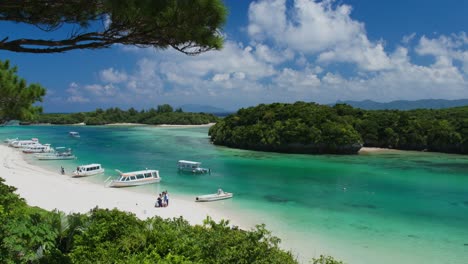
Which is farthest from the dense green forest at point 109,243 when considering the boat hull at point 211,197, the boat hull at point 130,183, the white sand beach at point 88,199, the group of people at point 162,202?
the boat hull at point 130,183

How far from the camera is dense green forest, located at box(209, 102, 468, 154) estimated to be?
55.0 metres

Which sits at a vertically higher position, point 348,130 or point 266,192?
point 348,130

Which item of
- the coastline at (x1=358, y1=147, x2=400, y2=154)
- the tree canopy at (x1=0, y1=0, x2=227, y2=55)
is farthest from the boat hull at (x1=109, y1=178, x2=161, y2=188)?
the coastline at (x1=358, y1=147, x2=400, y2=154)

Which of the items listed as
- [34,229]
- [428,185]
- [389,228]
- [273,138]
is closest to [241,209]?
[389,228]

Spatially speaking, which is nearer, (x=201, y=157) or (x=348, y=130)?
(x=201, y=157)

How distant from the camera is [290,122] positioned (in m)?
58.0

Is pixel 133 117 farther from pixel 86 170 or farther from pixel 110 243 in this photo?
pixel 110 243

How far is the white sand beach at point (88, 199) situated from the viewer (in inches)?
786

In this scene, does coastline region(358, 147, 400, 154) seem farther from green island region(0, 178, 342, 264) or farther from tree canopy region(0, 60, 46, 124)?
green island region(0, 178, 342, 264)

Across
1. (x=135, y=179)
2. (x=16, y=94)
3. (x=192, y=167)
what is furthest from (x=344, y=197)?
(x=16, y=94)

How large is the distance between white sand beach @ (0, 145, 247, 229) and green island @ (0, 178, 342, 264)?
1044cm

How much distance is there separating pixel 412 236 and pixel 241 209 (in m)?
9.33

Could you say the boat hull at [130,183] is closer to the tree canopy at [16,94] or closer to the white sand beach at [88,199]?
the white sand beach at [88,199]

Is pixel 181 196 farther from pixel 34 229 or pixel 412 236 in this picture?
pixel 34 229
